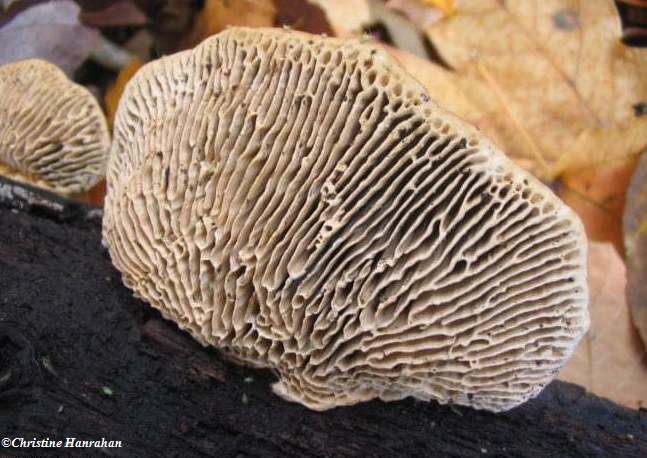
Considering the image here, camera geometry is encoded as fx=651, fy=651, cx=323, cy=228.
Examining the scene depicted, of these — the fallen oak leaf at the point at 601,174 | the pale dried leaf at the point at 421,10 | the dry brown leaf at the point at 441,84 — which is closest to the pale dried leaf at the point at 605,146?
the fallen oak leaf at the point at 601,174

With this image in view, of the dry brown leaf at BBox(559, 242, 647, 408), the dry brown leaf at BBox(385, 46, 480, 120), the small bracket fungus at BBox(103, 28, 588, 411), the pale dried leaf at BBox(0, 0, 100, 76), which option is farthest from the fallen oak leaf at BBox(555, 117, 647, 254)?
the pale dried leaf at BBox(0, 0, 100, 76)

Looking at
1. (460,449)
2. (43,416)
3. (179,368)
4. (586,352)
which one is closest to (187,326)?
(179,368)

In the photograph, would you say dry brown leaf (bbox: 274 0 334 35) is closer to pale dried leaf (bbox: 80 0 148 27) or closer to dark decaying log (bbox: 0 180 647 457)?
pale dried leaf (bbox: 80 0 148 27)

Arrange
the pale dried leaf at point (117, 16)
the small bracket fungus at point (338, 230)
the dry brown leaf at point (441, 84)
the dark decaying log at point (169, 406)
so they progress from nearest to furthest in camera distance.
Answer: the small bracket fungus at point (338, 230)
the dark decaying log at point (169, 406)
the dry brown leaf at point (441, 84)
the pale dried leaf at point (117, 16)

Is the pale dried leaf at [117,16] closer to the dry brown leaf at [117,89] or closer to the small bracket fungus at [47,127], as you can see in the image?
the dry brown leaf at [117,89]

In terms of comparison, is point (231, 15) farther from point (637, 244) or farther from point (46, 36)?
point (637, 244)

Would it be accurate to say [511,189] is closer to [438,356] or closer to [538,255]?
[538,255]
